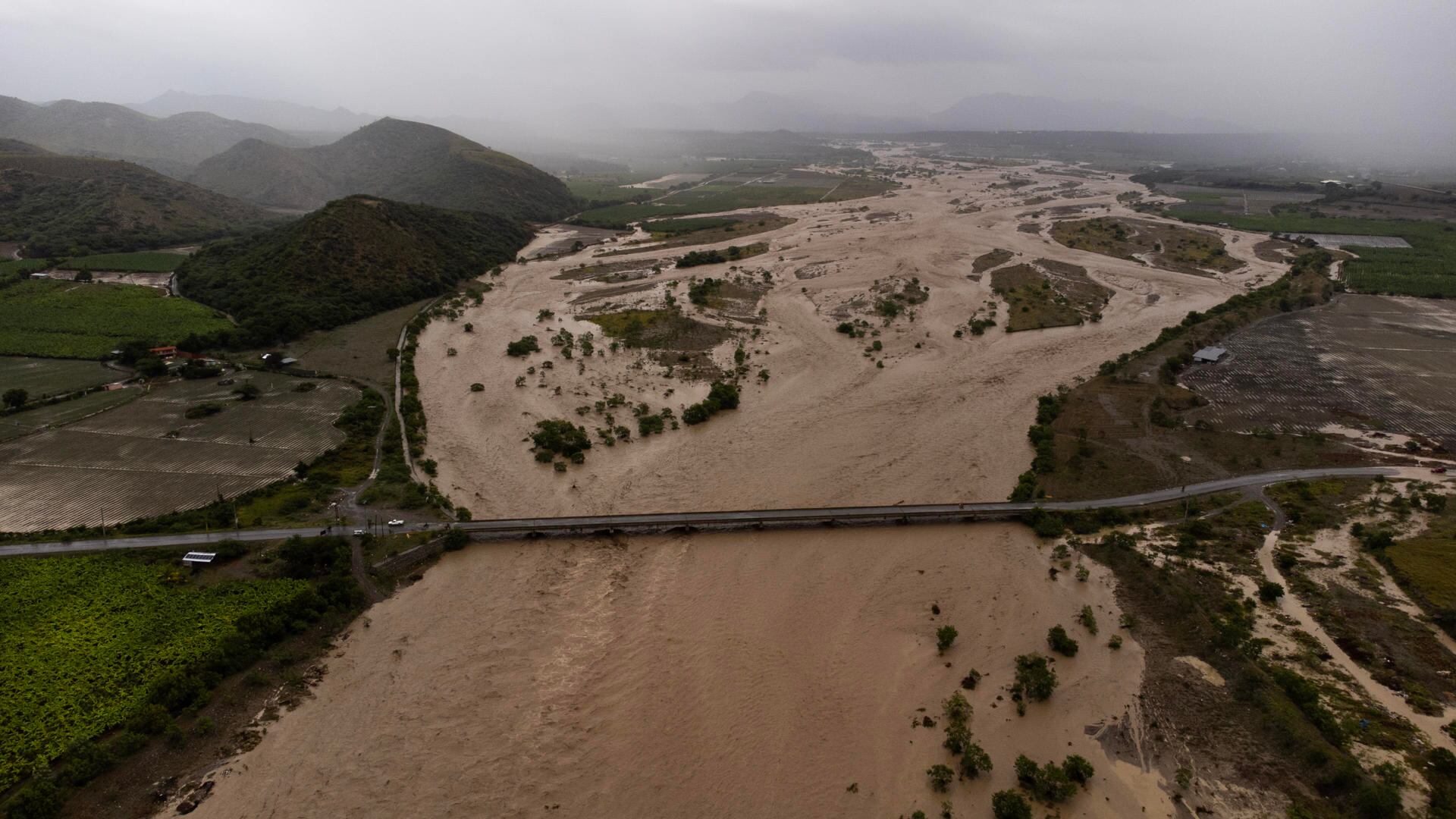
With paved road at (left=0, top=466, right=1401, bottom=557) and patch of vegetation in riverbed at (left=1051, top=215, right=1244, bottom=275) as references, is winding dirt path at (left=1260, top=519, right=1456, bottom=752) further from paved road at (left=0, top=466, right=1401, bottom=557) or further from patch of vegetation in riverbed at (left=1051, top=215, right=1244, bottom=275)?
patch of vegetation in riverbed at (left=1051, top=215, right=1244, bottom=275)

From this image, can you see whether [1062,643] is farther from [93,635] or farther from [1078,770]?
[93,635]

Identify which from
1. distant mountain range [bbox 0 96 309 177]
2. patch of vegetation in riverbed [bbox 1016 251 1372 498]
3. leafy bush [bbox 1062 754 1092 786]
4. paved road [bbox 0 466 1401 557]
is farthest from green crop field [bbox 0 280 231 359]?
distant mountain range [bbox 0 96 309 177]

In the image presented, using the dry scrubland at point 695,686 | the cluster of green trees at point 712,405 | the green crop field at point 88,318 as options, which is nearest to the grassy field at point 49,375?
the green crop field at point 88,318

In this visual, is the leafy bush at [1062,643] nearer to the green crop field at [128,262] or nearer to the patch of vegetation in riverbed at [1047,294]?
the patch of vegetation in riverbed at [1047,294]

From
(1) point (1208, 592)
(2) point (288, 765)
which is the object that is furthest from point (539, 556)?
(1) point (1208, 592)

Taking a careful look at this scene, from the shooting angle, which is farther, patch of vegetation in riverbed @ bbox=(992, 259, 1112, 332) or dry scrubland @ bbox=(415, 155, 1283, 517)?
patch of vegetation in riverbed @ bbox=(992, 259, 1112, 332)

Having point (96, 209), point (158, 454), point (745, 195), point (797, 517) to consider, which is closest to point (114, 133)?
point (96, 209)

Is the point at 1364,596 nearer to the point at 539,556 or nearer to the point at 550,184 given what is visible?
the point at 539,556
